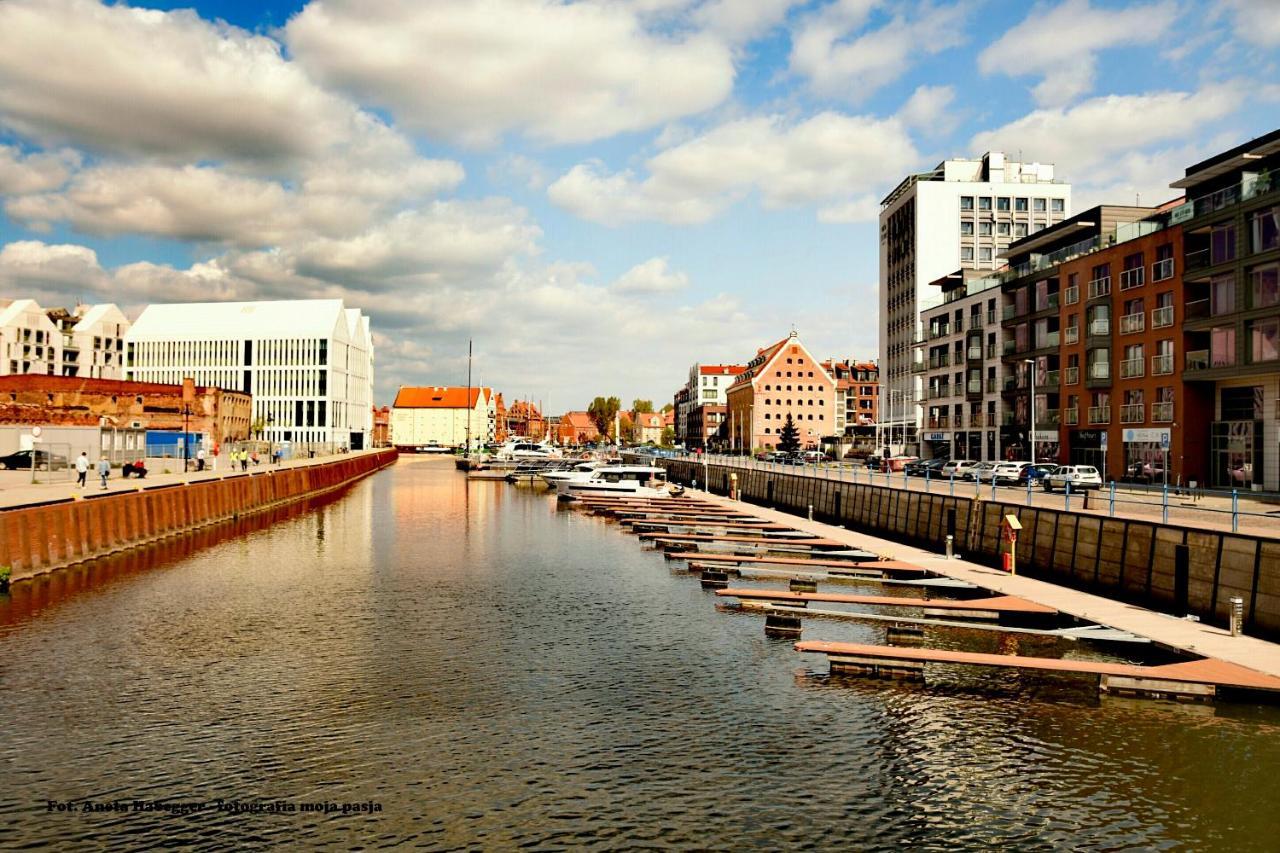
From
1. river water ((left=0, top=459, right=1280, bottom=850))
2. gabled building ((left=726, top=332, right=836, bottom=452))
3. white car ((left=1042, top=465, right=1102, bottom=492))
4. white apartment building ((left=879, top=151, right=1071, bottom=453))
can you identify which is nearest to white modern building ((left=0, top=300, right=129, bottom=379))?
gabled building ((left=726, top=332, right=836, bottom=452))

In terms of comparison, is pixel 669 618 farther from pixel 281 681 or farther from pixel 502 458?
pixel 502 458

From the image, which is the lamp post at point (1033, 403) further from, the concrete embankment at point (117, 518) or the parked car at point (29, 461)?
the parked car at point (29, 461)

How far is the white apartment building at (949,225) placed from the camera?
4862 inches

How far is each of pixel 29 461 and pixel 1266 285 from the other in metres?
90.1

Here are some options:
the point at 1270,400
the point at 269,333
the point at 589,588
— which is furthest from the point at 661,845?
the point at 269,333

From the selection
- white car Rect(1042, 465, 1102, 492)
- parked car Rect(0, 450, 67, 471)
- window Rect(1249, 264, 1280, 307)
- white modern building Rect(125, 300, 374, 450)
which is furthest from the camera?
white modern building Rect(125, 300, 374, 450)

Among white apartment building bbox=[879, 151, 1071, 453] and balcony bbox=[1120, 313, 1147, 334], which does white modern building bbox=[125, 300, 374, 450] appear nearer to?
white apartment building bbox=[879, 151, 1071, 453]

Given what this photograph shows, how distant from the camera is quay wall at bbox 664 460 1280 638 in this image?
77.2 feet

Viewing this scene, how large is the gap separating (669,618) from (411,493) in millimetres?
68086

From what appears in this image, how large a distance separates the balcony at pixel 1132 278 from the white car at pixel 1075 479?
52.3 feet

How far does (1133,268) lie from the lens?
65500mm

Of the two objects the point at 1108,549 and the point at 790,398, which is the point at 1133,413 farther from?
the point at 790,398

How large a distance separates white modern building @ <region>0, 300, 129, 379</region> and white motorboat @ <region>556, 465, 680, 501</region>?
10147cm

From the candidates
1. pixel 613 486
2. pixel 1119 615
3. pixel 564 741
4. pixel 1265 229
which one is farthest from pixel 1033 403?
pixel 564 741
